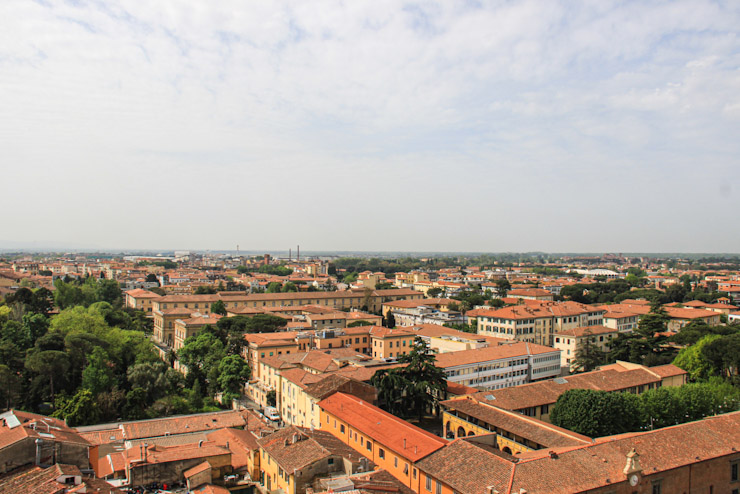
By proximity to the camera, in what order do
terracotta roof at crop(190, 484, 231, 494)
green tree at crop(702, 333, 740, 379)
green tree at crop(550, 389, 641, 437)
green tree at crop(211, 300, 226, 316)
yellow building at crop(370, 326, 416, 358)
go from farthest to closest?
green tree at crop(211, 300, 226, 316) → yellow building at crop(370, 326, 416, 358) → green tree at crop(702, 333, 740, 379) → green tree at crop(550, 389, 641, 437) → terracotta roof at crop(190, 484, 231, 494)

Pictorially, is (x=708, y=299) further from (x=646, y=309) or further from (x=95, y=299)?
(x=95, y=299)

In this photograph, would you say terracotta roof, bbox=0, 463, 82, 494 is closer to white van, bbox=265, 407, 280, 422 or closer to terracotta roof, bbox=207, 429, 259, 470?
terracotta roof, bbox=207, 429, 259, 470

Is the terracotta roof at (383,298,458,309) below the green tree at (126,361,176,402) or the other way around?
the other way around

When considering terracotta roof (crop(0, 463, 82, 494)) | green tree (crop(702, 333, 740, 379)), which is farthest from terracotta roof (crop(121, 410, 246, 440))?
green tree (crop(702, 333, 740, 379))

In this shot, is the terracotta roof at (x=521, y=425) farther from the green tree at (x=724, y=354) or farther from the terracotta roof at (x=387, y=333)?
the green tree at (x=724, y=354)

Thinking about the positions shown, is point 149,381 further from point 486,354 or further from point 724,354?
point 724,354

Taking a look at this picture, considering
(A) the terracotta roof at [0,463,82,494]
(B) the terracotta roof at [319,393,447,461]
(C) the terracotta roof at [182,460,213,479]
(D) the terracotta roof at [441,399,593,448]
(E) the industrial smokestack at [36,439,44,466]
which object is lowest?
(C) the terracotta roof at [182,460,213,479]

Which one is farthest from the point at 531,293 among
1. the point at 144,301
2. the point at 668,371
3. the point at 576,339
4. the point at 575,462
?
the point at 575,462

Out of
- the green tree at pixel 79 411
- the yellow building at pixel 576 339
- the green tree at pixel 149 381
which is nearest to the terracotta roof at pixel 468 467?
the green tree at pixel 79 411
